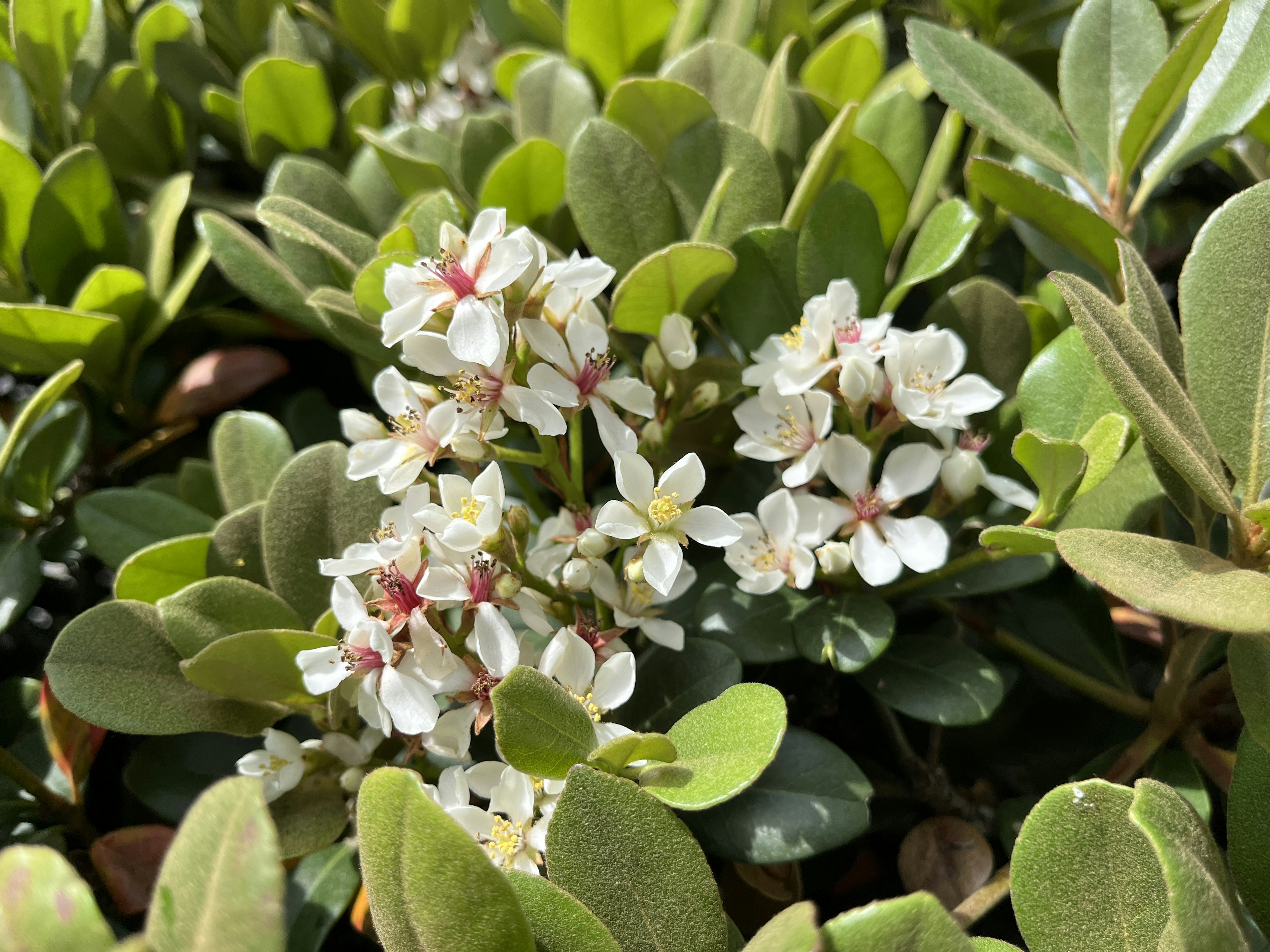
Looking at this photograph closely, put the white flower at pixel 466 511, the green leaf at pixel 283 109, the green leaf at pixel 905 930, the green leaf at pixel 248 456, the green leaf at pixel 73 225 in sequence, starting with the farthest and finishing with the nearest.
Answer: the green leaf at pixel 283 109
the green leaf at pixel 73 225
the green leaf at pixel 248 456
the white flower at pixel 466 511
the green leaf at pixel 905 930

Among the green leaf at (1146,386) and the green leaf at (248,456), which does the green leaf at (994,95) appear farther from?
the green leaf at (248,456)

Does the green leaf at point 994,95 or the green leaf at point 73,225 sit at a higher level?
the green leaf at point 994,95

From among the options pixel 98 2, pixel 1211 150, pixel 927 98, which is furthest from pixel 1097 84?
pixel 98 2

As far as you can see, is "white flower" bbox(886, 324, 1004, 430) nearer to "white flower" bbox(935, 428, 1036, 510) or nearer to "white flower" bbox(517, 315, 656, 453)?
"white flower" bbox(935, 428, 1036, 510)

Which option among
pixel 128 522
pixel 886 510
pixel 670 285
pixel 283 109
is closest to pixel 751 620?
pixel 886 510

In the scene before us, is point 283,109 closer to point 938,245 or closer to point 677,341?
point 677,341

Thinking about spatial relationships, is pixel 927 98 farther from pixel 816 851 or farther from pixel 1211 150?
pixel 816 851

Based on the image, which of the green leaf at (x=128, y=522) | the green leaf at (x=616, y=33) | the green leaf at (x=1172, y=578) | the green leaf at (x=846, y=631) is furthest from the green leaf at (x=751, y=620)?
the green leaf at (x=616, y=33)
